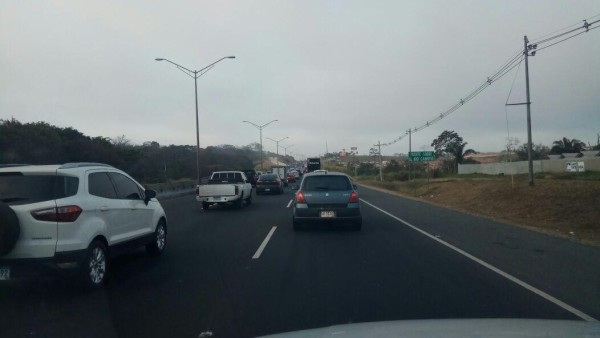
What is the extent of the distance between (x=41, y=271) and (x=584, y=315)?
6976mm

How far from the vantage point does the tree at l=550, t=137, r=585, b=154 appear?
10969cm

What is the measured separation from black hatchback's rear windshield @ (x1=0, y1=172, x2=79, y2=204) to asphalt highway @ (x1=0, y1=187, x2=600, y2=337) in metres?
1.13

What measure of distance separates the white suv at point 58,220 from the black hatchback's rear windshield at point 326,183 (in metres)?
7.80

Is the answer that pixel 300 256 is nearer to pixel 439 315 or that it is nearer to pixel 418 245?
pixel 418 245

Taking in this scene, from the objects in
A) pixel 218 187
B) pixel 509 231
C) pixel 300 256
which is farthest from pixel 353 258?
pixel 218 187

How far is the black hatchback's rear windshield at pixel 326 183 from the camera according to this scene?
55.2ft

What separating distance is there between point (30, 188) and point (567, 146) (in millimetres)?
115806

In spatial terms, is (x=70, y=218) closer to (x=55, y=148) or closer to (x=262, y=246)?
(x=262, y=246)

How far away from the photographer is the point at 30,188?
834cm

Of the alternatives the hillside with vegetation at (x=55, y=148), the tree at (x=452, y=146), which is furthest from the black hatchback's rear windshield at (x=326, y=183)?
the tree at (x=452, y=146)

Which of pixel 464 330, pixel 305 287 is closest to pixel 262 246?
pixel 305 287

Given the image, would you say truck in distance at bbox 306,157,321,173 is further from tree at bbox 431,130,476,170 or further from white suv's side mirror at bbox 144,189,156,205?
white suv's side mirror at bbox 144,189,156,205

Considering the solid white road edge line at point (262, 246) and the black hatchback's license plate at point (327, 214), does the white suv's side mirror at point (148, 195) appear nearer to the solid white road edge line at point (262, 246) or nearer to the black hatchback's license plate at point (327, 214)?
the solid white road edge line at point (262, 246)

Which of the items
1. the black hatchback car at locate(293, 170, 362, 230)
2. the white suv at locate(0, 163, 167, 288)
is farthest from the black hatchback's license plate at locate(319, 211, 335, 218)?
the white suv at locate(0, 163, 167, 288)
